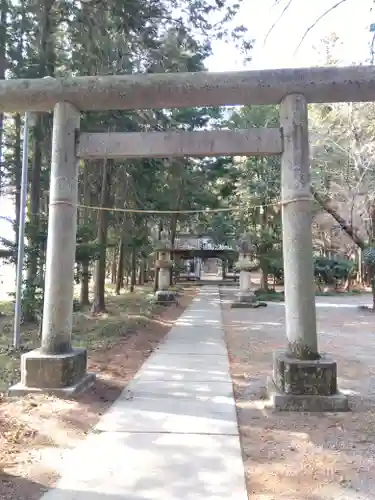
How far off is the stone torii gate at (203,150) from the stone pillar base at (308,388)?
11mm

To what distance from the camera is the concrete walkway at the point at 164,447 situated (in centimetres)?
300

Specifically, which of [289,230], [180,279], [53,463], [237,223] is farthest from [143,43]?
[180,279]

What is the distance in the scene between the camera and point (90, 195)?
15.5m

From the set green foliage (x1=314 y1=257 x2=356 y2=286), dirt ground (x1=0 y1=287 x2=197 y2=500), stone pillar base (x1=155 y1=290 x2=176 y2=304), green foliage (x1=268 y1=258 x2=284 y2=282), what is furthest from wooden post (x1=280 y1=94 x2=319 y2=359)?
green foliage (x1=314 y1=257 x2=356 y2=286)

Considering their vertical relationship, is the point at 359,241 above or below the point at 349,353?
above

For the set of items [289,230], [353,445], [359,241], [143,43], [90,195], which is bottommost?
[353,445]

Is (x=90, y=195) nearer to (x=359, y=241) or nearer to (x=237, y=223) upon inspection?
(x=359, y=241)

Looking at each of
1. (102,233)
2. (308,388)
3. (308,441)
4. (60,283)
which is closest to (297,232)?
(308,388)

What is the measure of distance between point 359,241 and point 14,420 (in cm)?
1634

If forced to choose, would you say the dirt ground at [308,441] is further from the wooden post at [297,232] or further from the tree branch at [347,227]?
the tree branch at [347,227]

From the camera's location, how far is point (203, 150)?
211 inches

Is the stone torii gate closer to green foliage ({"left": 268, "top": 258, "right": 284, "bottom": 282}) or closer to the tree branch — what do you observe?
the tree branch

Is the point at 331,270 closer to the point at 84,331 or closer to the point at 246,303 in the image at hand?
the point at 246,303

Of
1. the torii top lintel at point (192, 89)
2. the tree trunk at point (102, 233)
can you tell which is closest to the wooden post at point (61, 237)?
the torii top lintel at point (192, 89)
